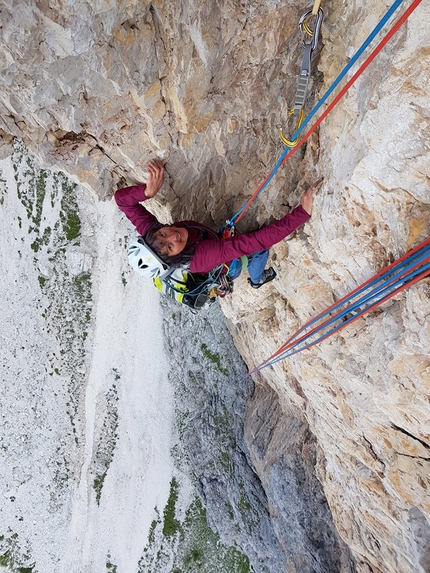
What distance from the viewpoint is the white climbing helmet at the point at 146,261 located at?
4.92 meters

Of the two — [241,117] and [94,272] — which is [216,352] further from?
[241,117]

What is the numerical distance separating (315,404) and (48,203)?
9.92 m

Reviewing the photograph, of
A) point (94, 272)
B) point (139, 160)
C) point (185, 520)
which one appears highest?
point (94, 272)

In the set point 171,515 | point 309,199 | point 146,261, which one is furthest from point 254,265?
point 171,515

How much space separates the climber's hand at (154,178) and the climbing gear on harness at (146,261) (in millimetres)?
762

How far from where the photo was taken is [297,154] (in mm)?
5398

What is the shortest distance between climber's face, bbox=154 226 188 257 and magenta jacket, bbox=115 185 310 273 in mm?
229

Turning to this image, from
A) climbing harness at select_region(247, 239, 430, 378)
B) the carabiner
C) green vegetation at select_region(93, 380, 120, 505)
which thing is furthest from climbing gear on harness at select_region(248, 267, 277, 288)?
green vegetation at select_region(93, 380, 120, 505)

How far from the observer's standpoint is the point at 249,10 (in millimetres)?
4012

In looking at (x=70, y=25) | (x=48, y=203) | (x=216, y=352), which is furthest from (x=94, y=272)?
(x=70, y=25)

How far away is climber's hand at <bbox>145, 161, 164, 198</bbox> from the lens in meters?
5.34

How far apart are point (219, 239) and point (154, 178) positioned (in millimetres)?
1273

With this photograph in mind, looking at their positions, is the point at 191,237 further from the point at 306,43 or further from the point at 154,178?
the point at 306,43

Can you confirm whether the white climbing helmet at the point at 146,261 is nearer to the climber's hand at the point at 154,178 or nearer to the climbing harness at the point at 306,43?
the climber's hand at the point at 154,178
